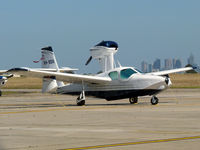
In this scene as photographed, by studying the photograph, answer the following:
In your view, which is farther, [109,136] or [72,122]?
[72,122]

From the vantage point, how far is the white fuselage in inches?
1048

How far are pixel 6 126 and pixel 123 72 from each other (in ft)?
41.5

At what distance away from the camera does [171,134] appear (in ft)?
41.4

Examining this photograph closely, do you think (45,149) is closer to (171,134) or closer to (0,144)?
(0,144)

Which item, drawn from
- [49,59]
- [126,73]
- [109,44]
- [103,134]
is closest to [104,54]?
[109,44]

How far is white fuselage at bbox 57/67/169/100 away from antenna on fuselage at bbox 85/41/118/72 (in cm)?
267

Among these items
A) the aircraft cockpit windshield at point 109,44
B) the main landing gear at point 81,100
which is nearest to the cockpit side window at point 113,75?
the main landing gear at point 81,100

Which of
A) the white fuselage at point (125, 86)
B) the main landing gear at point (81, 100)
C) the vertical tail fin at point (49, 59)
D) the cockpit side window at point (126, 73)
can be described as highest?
the vertical tail fin at point (49, 59)

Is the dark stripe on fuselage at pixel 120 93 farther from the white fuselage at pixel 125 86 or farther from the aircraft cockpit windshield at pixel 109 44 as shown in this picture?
the aircraft cockpit windshield at pixel 109 44

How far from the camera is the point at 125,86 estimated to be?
27297 mm

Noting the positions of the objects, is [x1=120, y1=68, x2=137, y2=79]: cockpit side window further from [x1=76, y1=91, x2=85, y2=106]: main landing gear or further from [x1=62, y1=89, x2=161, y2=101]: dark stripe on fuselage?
[x1=76, y1=91, x2=85, y2=106]: main landing gear

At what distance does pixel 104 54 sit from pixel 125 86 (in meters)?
4.79

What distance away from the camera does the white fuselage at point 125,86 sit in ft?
87.4

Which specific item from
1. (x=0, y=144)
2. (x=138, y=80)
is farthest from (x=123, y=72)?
(x=0, y=144)
